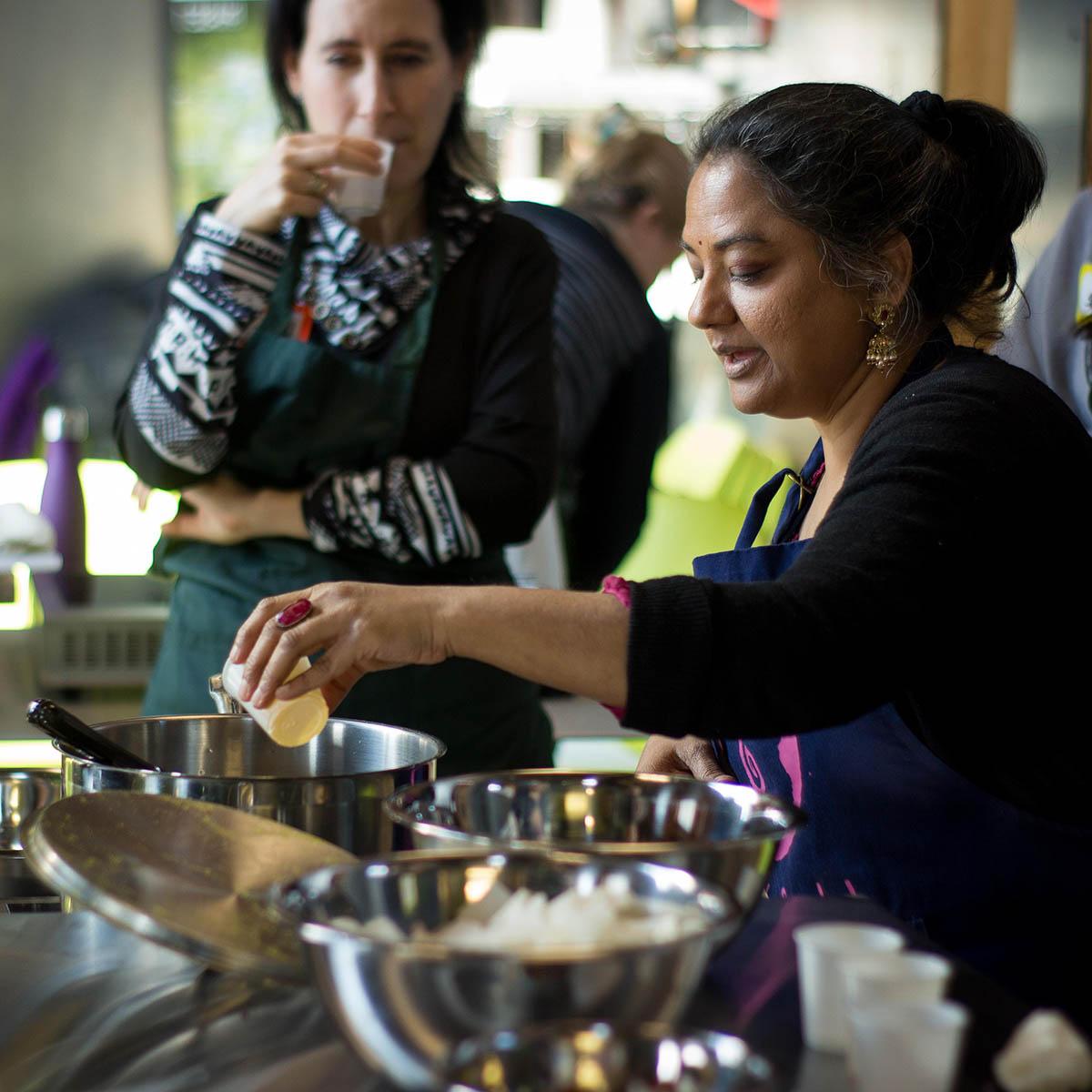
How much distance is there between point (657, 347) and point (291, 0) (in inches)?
46.6

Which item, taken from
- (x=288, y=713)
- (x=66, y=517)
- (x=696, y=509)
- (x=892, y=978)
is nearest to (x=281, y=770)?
(x=288, y=713)

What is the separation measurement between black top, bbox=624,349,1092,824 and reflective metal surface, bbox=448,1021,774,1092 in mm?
349

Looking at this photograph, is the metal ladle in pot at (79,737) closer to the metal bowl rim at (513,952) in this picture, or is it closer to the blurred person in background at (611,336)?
the metal bowl rim at (513,952)

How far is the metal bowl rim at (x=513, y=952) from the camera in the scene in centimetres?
67

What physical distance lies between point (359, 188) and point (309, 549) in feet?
1.37

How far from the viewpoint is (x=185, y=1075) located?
0.82 metres

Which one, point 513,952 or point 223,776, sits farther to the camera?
point 223,776

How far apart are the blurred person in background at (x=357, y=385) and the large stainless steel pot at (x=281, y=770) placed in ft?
1.32

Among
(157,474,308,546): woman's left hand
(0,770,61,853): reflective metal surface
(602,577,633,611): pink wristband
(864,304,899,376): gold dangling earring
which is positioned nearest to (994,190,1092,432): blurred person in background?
(864,304,899,376): gold dangling earring

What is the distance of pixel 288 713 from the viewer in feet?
3.58

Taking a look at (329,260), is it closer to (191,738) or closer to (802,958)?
(191,738)

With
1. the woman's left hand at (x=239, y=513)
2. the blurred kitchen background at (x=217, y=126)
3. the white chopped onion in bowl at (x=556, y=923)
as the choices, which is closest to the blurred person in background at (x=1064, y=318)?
the blurred kitchen background at (x=217, y=126)

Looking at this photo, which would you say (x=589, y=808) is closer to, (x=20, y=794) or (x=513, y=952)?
(x=513, y=952)

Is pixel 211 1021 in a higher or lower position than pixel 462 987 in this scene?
lower
